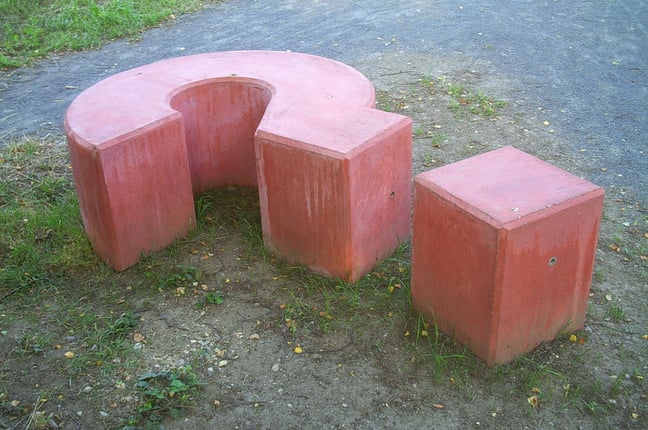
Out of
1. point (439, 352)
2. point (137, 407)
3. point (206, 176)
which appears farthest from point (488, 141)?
point (137, 407)

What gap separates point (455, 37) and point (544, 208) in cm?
520

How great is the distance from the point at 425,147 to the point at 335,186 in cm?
213

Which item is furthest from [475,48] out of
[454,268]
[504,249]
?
[504,249]

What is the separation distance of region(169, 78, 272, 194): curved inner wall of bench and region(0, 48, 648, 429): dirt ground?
64 cm

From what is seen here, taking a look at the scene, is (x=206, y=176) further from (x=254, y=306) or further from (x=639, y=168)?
(x=639, y=168)

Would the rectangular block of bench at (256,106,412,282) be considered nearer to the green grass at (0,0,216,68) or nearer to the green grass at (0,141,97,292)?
the green grass at (0,141,97,292)

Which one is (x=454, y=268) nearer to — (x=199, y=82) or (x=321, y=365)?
(x=321, y=365)

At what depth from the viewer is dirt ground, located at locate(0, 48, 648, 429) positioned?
3217 mm

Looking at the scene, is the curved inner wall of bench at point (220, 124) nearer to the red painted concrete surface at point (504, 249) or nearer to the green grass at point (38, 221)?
the green grass at point (38, 221)

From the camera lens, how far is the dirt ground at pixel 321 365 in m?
3.22

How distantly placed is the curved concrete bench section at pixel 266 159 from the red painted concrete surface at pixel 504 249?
45 centimetres

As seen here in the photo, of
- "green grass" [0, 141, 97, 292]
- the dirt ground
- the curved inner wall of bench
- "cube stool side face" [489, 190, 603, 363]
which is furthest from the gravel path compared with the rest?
the curved inner wall of bench

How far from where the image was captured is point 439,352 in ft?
11.6

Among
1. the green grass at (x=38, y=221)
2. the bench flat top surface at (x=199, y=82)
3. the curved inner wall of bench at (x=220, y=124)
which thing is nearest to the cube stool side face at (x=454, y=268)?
Result: the bench flat top surface at (x=199, y=82)
